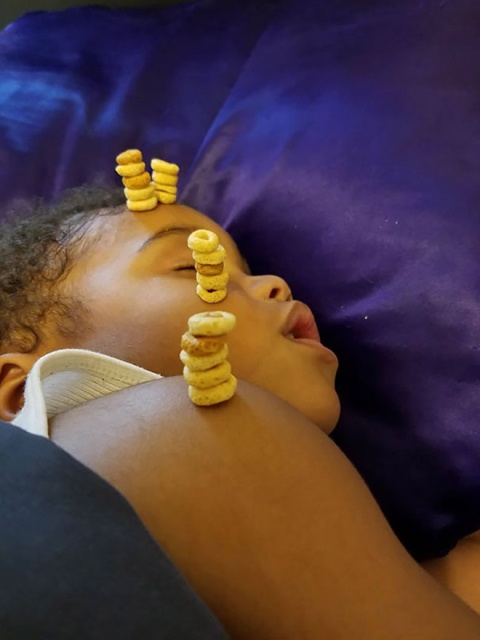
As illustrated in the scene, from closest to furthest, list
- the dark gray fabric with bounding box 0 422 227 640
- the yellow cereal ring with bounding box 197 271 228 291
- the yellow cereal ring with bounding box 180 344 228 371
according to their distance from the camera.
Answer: the dark gray fabric with bounding box 0 422 227 640
the yellow cereal ring with bounding box 180 344 228 371
the yellow cereal ring with bounding box 197 271 228 291

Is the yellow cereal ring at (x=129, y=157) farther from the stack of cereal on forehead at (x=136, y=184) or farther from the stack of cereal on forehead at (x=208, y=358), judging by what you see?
the stack of cereal on forehead at (x=208, y=358)

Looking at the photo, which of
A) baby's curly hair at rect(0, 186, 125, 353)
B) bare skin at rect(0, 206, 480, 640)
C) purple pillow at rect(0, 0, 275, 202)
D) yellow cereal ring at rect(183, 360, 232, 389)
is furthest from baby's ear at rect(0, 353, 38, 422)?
purple pillow at rect(0, 0, 275, 202)

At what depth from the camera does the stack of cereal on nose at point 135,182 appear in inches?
35.3

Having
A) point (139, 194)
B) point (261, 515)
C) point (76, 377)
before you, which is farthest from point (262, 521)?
point (139, 194)

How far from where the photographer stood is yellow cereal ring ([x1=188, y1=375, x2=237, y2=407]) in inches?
23.2

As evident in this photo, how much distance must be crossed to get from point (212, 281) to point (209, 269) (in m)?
0.02

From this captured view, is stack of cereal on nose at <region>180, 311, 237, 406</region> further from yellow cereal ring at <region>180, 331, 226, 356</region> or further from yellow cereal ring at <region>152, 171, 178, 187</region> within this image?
yellow cereal ring at <region>152, 171, 178, 187</region>

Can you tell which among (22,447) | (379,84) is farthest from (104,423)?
(379,84)

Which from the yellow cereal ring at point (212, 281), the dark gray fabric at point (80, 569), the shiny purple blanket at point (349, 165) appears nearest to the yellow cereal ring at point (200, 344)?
the dark gray fabric at point (80, 569)

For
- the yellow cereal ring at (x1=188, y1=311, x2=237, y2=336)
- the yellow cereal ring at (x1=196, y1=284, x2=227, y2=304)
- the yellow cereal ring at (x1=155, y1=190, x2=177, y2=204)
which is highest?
the yellow cereal ring at (x1=188, y1=311, x2=237, y2=336)

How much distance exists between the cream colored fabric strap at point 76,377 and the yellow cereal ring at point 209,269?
13cm

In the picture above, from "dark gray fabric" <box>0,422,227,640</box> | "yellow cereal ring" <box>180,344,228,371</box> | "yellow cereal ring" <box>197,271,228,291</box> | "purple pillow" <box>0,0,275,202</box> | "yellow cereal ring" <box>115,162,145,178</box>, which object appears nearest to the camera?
"dark gray fabric" <box>0,422,227,640</box>

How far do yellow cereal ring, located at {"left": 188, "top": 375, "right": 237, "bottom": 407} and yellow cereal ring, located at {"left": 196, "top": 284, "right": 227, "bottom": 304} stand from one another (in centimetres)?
22

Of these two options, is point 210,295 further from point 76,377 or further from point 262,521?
point 262,521
